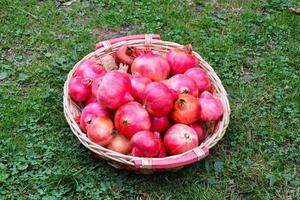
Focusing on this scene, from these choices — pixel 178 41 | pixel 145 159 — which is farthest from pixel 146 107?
pixel 178 41

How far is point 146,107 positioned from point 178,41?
3.87 feet

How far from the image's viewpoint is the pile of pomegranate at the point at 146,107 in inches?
102

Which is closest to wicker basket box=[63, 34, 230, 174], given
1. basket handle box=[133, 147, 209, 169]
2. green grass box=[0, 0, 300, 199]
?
basket handle box=[133, 147, 209, 169]

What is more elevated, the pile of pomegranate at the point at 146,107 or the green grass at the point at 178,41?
the pile of pomegranate at the point at 146,107

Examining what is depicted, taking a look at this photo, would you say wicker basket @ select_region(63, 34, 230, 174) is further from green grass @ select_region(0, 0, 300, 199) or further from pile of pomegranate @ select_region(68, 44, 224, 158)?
green grass @ select_region(0, 0, 300, 199)

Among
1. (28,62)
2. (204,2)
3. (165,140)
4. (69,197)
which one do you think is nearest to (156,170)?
(165,140)

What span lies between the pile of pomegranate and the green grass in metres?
0.20

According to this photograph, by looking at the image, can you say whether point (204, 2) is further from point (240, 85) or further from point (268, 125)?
point (268, 125)

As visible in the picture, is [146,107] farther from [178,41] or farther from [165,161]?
[178,41]

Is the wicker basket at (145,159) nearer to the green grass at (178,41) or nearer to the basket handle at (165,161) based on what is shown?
the basket handle at (165,161)

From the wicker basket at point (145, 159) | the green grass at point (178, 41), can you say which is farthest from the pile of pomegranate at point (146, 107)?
the green grass at point (178, 41)

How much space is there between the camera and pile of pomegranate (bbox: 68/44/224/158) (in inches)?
102

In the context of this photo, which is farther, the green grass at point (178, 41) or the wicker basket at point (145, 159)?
the green grass at point (178, 41)

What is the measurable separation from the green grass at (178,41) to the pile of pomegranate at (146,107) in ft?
0.67
